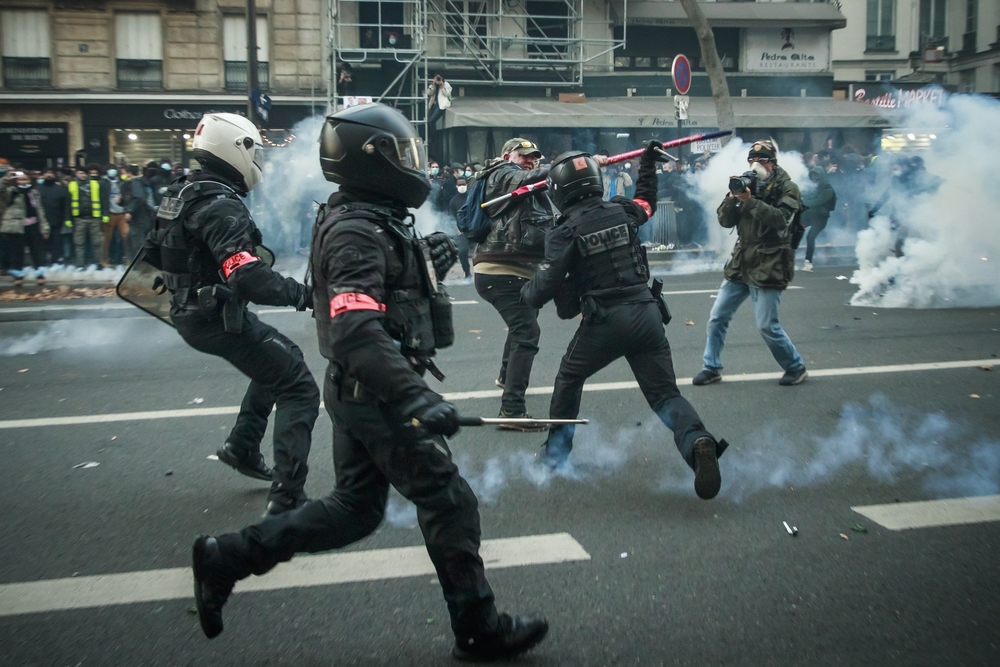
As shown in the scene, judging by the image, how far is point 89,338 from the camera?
9.06 m

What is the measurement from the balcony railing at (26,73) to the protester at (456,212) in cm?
1300

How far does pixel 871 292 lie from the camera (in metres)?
10.7

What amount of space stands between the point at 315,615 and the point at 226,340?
1488 mm

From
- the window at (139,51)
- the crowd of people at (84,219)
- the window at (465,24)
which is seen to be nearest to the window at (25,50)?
the window at (139,51)

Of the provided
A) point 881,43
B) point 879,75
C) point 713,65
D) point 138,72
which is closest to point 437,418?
point 713,65

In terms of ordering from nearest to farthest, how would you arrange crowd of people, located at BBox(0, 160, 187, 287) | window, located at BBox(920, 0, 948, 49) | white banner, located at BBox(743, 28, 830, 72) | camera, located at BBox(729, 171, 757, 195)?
camera, located at BBox(729, 171, 757, 195)
crowd of people, located at BBox(0, 160, 187, 287)
white banner, located at BBox(743, 28, 830, 72)
window, located at BBox(920, 0, 948, 49)

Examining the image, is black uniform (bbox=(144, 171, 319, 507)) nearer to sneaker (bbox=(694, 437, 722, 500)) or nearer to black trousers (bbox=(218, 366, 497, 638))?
black trousers (bbox=(218, 366, 497, 638))

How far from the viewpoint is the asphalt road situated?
10.1ft

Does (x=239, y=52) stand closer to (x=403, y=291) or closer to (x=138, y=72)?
(x=138, y=72)

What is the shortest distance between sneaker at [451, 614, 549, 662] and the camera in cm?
431

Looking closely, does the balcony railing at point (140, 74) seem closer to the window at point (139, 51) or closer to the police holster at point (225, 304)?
the window at point (139, 51)

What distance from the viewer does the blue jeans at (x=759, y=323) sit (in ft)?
21.9

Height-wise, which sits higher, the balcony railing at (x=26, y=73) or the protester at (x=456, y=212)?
the balcony railing at (x=26, y=73)

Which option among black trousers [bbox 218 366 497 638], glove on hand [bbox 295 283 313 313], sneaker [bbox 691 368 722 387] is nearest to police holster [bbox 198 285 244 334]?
glove on hand [bbox 295 283 313 313]
